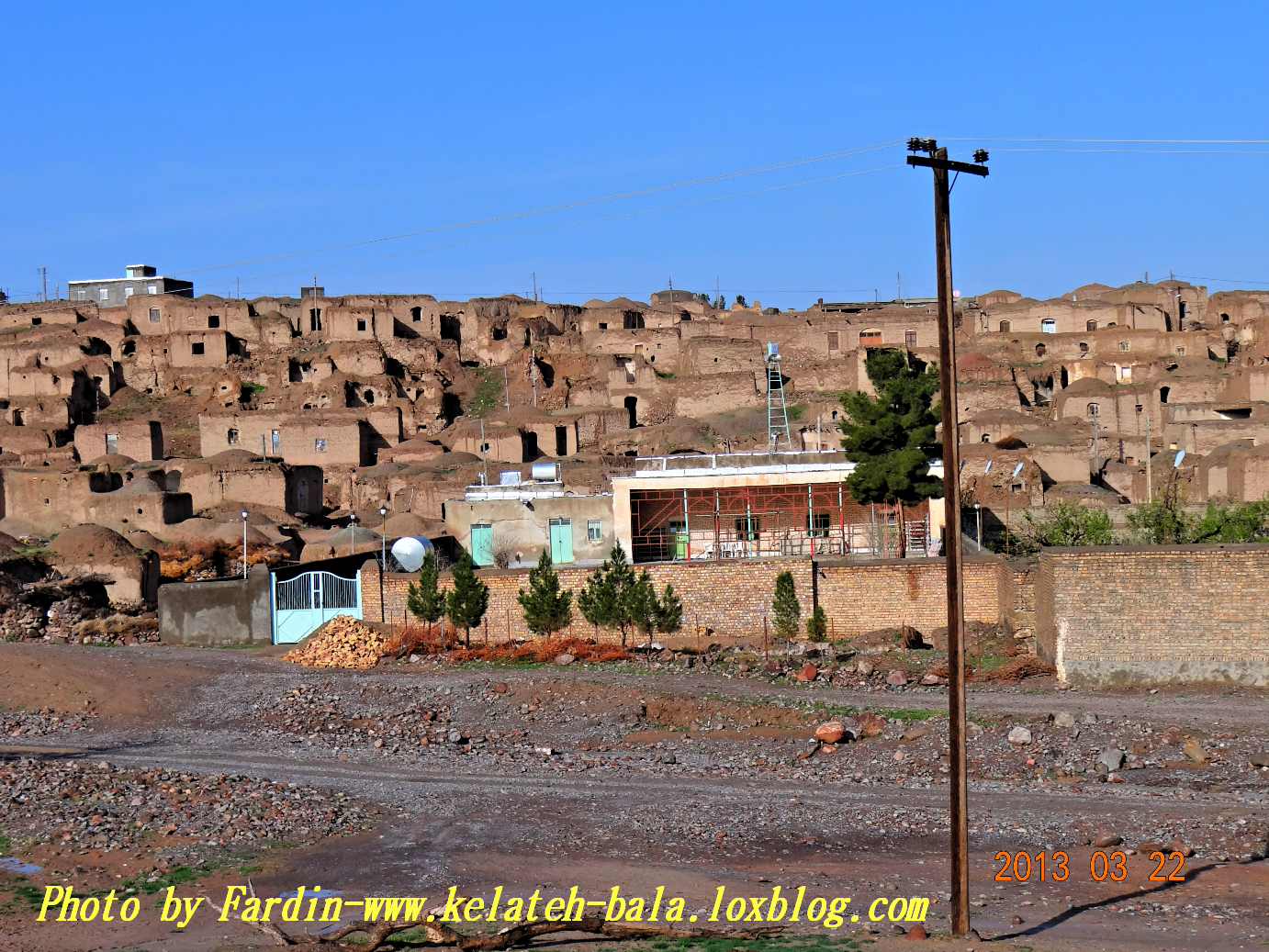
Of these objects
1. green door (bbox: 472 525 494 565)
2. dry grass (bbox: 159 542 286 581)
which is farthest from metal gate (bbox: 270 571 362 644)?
dry grass (bbox: 159 542 286 581)

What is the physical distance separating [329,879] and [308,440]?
37.6 metres

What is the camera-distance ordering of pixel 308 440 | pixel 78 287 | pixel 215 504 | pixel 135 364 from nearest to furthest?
pixel 215 504 < pixel 308 440 < pixel 135 364 < pixel 78 287

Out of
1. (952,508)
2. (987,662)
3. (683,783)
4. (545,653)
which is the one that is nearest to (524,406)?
(545,653)

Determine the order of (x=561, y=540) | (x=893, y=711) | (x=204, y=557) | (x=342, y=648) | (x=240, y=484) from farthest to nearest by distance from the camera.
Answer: (x=240, y=484) → (x=204, y=557) → (x=561, y=540) → (x=342, y=648) → (x=893, y=711)

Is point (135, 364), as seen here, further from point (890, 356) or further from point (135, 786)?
point (135, 786)

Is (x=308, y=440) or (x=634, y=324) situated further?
(x=634, y=324)

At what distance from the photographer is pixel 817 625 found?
2458cm

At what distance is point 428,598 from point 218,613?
4.16 metres

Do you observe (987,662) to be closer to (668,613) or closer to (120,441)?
(668,613)

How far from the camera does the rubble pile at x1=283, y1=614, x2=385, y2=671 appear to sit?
2511 centimetres

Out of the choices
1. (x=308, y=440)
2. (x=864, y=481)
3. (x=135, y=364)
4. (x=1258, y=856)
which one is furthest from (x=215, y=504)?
(x=1258, y=856)

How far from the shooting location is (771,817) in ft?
49.5

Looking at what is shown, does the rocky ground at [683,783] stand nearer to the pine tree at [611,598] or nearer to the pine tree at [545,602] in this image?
the pine tree at [611,598]

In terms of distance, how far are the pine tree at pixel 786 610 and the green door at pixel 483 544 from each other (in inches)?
285
